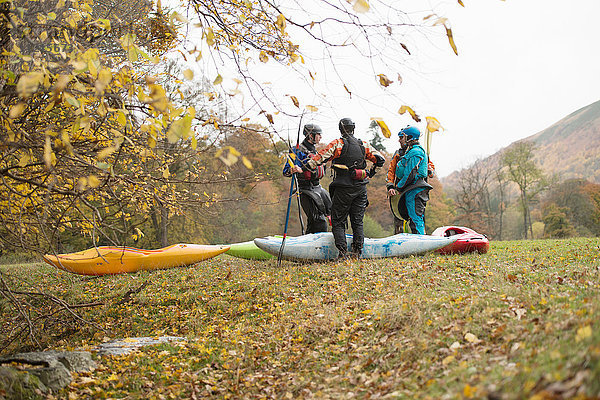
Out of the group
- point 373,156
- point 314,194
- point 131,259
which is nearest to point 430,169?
point 373,156

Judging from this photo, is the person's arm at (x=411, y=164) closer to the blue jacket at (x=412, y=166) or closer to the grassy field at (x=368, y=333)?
the blue jacket at (x=412, y=166)

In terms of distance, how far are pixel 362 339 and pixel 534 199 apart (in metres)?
33.5

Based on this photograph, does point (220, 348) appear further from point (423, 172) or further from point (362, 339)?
point (423, 172)

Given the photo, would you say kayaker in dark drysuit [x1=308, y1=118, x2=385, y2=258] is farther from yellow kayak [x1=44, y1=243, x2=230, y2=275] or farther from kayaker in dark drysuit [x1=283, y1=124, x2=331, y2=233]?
yellow kayak [x1=44, y1=243, x2=230, y2=275]

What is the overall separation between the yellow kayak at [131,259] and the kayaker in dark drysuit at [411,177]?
168 inches

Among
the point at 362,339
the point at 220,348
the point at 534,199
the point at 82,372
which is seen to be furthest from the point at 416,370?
the point at 534,199

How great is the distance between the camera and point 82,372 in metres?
3.95

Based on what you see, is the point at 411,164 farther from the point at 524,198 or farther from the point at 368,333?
the point at 524,198

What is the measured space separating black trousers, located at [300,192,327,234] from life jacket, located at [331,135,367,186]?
1181 millimetres

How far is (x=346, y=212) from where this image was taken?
8.05 m

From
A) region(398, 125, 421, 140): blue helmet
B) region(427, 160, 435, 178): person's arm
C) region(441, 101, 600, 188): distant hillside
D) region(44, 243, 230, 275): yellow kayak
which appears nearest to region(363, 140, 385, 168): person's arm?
region(398, 125, 421, 140): blue helmet

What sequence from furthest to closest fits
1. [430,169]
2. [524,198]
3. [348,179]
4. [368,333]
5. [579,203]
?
[524,198], [579,203], [430,169], [348,179], [368,333]

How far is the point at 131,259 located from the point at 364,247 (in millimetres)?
5002

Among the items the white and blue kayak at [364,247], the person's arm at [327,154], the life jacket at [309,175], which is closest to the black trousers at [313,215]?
the life jacket at [309,175]
